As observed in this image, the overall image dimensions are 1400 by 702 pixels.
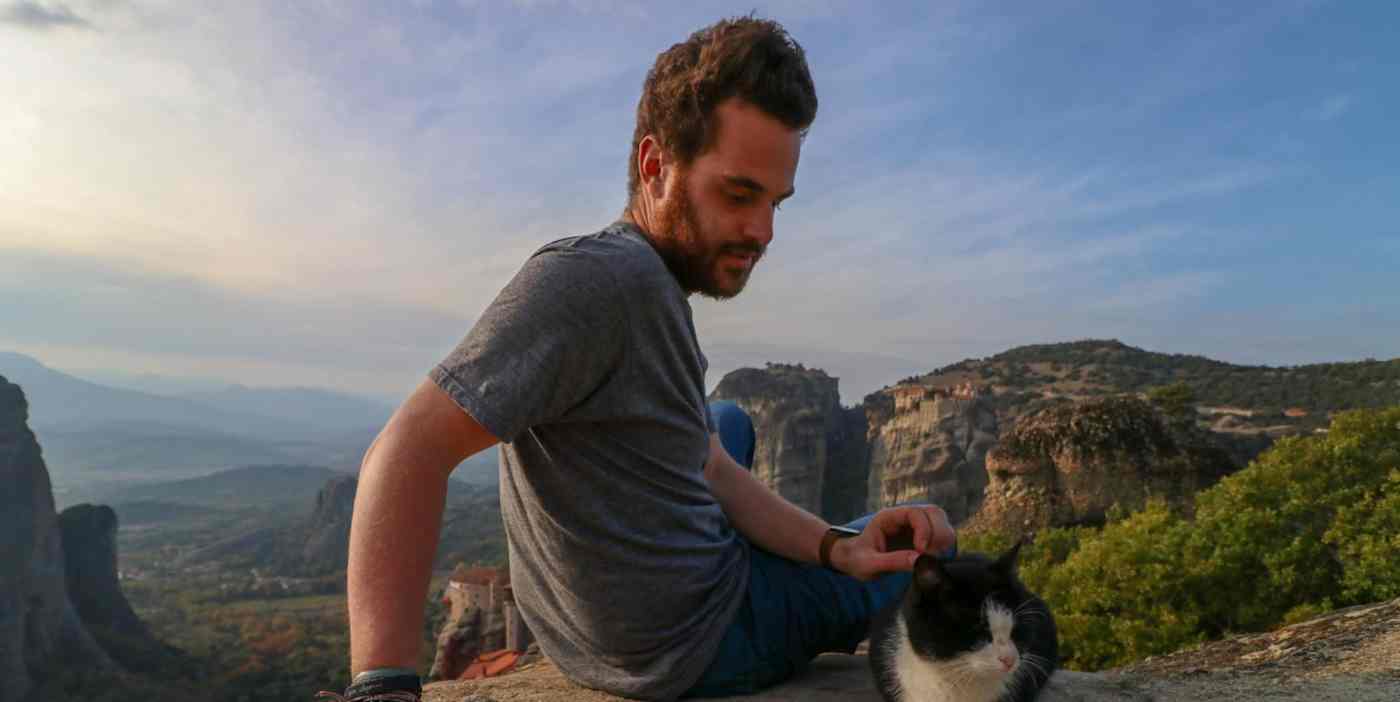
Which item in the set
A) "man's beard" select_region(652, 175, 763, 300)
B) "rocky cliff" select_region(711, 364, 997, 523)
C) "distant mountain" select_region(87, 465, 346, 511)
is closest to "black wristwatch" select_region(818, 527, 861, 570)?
"man's beard" select_region(652, 175, 763, 300)

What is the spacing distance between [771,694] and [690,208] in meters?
1.85

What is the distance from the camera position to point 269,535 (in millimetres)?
106875

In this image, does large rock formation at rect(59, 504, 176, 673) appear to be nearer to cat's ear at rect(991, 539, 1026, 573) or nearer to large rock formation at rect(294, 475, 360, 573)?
large rock formation at rect(294, 475, 360, 573)

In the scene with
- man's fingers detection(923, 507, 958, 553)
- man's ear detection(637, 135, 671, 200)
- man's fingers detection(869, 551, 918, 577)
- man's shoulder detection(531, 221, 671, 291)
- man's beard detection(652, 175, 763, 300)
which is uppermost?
man's ear detection(637, 135, 671, 200)

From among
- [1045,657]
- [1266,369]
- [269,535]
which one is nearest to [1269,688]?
[1045,657]

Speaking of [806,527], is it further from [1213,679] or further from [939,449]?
[939,449]

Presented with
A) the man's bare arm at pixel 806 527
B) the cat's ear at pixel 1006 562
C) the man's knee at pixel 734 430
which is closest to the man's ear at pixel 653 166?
the man's bare arm at pixel 806 527

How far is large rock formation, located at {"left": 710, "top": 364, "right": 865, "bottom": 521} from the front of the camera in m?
56.4

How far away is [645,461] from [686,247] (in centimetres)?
74

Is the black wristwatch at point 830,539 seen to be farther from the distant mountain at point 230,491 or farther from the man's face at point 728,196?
the distant mountain at point 230,491

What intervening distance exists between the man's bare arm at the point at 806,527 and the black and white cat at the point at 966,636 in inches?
8.2

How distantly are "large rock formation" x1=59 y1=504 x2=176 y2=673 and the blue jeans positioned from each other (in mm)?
81352

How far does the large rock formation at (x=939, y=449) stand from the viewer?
40.0 meters

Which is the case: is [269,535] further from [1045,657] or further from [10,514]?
[1045,657]
